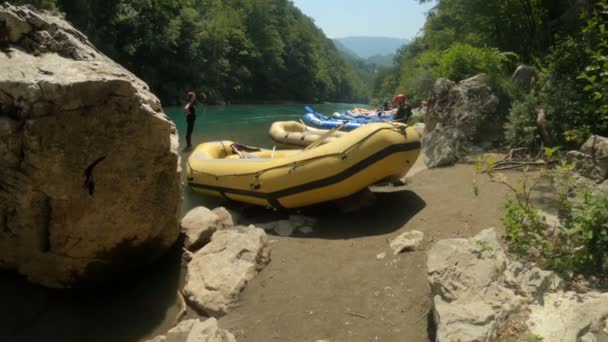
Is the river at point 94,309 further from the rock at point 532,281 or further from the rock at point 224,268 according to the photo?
the rock at point 532,281

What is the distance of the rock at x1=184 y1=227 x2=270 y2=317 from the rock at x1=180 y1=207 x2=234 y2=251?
0.21 m

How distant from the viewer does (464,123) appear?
6746mm

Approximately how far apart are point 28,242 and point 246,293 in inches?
71.6

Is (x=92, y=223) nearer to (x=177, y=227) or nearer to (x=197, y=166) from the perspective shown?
(x=177, y=227)

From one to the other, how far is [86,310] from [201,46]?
39016 millimetres

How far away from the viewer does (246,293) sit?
3.50 meters

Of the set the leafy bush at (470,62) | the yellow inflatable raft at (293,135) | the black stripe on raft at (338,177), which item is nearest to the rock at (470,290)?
the black stripe on raft at (338,177)

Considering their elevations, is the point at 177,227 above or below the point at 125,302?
above

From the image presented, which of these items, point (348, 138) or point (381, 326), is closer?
point (381, 326)

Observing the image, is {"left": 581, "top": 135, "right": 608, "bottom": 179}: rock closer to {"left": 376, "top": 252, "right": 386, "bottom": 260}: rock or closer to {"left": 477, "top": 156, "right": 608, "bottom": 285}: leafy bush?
{"left": 477, "top": 156, "right": 608, "bottom": 285}: leafy bush

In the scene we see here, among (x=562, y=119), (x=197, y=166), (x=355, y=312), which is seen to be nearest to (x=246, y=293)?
(x=355, y=312)

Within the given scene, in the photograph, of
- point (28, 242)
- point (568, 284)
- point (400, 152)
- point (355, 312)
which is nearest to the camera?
point (568, 284)

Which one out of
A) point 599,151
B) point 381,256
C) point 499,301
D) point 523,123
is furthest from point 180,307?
point 523,123

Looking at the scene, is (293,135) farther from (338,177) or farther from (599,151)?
(599,151)
